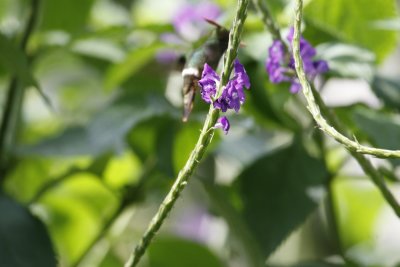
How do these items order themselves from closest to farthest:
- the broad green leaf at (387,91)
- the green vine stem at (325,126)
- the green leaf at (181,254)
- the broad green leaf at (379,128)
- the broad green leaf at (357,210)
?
the green vine stem at (325,126) → the broad green leaf at (379,128) → the broad green leaf at (387,91) → the green leaf at (181,254) → the broad green leaf at (357,210)

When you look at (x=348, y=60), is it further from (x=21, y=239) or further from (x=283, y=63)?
(x=21, y=239)

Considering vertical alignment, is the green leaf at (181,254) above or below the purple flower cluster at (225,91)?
below

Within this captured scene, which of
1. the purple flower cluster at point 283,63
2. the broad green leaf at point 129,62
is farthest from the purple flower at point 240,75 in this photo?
the broad green leaf at point 129,62

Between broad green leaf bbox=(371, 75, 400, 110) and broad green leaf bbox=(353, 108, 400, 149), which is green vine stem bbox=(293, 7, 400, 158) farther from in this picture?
broad green leaf bbox=(371, 75, 400, 110)

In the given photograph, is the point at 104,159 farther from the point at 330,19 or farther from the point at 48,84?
the point at 48,84

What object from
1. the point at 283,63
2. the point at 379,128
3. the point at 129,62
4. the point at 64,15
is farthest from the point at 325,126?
the point at 64,15

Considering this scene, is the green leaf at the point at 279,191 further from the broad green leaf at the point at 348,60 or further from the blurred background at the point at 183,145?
the broad green leaf at the point at 348,60
